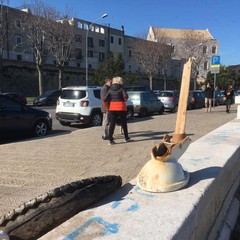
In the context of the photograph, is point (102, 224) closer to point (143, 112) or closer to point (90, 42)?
point (143, 112)

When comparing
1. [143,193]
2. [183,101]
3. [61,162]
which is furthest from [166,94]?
[143,193]

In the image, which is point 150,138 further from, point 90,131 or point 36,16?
point 36,16

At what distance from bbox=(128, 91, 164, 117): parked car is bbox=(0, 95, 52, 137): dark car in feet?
27.8

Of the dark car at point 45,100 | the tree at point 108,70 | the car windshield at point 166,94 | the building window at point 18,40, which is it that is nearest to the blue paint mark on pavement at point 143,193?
the car windshield at point 166,94

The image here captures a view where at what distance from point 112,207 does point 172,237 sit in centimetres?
65

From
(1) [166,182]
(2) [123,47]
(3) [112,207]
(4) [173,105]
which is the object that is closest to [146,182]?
(1) [166,182]

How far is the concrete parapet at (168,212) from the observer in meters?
2.25

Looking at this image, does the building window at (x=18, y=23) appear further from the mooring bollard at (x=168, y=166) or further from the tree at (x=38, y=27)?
the mooring bollard at (x=168, y=166)

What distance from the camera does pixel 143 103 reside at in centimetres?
2038

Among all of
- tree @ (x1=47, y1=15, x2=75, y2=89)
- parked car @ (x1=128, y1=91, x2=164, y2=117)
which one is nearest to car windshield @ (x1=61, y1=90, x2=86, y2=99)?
parked car @ (x1=128, y1=91, x2=164, y2=117)

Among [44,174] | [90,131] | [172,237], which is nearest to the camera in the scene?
[172,237]

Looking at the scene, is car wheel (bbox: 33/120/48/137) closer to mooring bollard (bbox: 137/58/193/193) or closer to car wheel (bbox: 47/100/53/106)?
mooring bollard (bbox: 137/58/193/193)

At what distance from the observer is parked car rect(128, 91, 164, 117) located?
20172mm

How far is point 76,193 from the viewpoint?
2.76 metres
